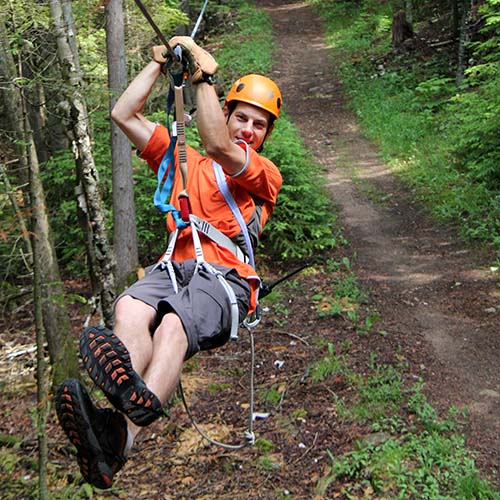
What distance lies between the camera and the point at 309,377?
602cm

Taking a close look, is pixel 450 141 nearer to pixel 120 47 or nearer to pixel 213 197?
pixel 120 47

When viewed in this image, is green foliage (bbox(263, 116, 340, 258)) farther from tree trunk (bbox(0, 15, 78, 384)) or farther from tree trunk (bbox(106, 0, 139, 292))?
tree trunk (bbox(0, 15, 78, 384))

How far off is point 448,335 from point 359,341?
2.86 feet

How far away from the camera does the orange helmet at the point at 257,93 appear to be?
385 cm

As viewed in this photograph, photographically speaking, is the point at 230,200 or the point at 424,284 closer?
the point at 230,200

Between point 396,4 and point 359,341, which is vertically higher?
point 396,4

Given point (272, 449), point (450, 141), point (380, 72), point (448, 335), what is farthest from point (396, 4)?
point (272, 449)

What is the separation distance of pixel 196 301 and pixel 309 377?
311cm

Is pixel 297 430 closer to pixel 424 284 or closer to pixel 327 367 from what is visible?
pixel 327 367

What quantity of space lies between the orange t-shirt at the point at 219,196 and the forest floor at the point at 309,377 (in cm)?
213

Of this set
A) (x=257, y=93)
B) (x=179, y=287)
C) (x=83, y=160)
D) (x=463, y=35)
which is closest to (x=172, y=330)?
(x=179, y=287)

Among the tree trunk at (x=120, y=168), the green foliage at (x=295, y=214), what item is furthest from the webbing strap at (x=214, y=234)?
the green foliage at (x=295, y=214)

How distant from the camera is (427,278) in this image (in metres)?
7.46

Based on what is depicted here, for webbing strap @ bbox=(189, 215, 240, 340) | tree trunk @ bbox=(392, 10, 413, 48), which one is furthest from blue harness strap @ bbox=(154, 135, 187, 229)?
tree trunk @ bbox=(392, 10, 413, 48)
